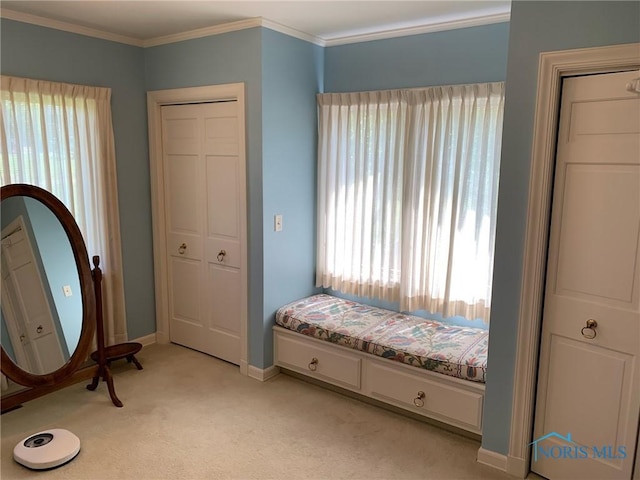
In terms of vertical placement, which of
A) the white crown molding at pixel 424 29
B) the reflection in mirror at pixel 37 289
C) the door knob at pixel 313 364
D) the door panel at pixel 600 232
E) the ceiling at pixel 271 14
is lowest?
the door knob at pixel 313 364

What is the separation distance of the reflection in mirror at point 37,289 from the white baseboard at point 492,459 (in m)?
2.43

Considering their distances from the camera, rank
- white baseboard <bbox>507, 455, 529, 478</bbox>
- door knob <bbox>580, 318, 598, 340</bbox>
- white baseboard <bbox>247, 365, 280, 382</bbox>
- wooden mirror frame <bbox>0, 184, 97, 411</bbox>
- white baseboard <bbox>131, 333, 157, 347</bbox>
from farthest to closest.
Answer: white baseboard <bbox>131, 333, 157, 347</bbox> < white baseboard <bbox>247, 365, 280, 382</bbox> < wooden mirror frame <bbox>0, 184, 97, 411</bbox> < white baseboard <bbox>507, 455, 529, 478</bbox> < door knob <bbox>580, 318, 598, 340</bbox>

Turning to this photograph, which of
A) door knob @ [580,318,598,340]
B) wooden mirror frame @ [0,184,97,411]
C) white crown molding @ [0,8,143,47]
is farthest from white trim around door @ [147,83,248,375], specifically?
door knob @ [580,318,598,340]

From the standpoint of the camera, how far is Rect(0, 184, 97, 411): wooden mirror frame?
2672 millimetres

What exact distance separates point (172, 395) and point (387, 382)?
1.42 metres

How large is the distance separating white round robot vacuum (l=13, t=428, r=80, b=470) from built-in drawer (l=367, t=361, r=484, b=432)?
1.72 m

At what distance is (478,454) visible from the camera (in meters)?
2.56

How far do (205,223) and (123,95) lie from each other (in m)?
1.14

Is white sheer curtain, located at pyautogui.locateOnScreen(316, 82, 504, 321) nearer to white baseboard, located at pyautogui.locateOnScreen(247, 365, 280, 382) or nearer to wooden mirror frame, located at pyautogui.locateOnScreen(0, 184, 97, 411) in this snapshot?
Result: white baseboard, located at pyautogui.locateOnScreen(247, 365, 280, 382)

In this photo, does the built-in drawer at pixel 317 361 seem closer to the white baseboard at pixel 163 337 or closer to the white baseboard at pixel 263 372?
the white baseboard at pixel 263 372

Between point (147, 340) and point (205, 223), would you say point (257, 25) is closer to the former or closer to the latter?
point (205, 223)

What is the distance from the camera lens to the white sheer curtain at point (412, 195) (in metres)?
2.98

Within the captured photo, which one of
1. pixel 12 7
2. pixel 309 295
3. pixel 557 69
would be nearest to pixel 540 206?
pixel 557 69

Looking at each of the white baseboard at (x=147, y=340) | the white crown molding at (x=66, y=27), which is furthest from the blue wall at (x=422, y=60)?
the white baseboard at (x=147, y=340)
